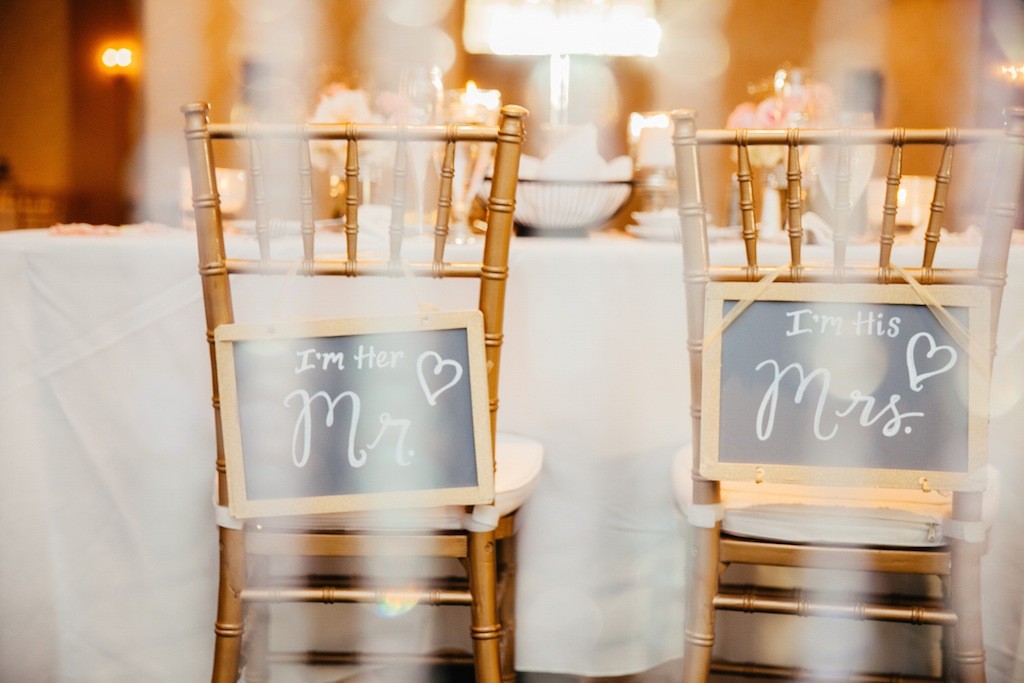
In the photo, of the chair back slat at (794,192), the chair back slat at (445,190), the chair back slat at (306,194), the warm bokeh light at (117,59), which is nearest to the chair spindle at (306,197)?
the chair back slat at (306,194)

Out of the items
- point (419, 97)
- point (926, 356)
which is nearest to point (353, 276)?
point (926, 356)

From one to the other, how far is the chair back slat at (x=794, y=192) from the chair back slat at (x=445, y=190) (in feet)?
1.08

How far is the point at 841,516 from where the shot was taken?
91cm

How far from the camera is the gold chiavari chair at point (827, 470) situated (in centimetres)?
A: 84

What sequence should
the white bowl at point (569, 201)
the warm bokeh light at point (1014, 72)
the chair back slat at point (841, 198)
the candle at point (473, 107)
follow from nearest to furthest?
1. the chair back slat at point (841, 198)
2. the white bowl at point (569, 201)
3. the candle at point (473, 107)
4. the warm bokeh light at point (1014, 72)

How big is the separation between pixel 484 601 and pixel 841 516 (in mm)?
389

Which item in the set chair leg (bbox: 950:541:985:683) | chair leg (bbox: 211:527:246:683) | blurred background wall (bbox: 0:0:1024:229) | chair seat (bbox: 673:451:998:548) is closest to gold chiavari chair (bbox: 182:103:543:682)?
chair leg (bbox: 211:527:246:683)

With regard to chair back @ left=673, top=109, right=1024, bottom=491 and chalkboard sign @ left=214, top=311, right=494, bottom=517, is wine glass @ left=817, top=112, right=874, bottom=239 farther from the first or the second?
chalkboard sign @ left=214, top=311, right=494, bottom=517

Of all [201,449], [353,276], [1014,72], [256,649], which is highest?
[1014,72]

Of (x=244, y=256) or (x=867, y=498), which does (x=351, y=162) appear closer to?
(x=244, y=256)

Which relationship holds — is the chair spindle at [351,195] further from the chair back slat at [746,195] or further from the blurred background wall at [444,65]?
the blurred background wall at [444,65]

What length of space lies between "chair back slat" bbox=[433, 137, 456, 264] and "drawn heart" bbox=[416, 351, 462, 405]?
100mm

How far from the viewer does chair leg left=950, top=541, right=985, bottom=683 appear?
88 cm

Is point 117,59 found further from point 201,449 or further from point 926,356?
point 926,356
